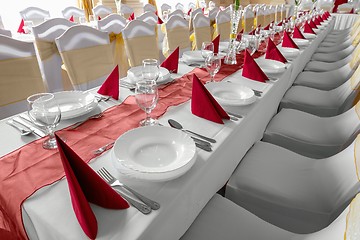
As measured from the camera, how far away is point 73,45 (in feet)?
5.86

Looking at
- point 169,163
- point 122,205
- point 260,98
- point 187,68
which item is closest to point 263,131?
point 260,98

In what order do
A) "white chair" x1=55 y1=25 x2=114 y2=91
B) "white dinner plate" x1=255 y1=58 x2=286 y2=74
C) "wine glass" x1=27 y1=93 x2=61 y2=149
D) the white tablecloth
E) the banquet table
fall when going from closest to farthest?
the banquet table → "wine glass" x1=27 y1=93 x2=61 y2=149 → "white dinner plate" x1=255 y1=58 x2=286 y2=74 → "white chair" x1=55 y1=25 x2=114 y2=91 → the white tablecloth

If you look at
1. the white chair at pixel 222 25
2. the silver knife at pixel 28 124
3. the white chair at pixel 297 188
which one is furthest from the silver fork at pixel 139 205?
the white chair at pixel 222 25

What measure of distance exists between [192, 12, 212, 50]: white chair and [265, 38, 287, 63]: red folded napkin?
1.29 metres

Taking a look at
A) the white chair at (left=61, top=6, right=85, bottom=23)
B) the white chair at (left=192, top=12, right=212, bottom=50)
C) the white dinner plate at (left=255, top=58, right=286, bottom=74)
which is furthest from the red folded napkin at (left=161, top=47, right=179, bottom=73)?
the white chair at (left=61, top=6, right=85, bottom=23)

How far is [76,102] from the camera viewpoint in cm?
115

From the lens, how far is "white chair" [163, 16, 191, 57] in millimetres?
2788

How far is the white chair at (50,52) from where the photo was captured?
2.22 m

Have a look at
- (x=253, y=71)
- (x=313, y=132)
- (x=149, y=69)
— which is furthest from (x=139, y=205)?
(x=313, y=132)

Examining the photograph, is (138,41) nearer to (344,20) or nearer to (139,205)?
(139,205)

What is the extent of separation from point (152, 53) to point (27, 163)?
Answer: 1862mm

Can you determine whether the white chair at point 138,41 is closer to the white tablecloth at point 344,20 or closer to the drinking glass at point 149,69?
the drinking glass at point 149,69

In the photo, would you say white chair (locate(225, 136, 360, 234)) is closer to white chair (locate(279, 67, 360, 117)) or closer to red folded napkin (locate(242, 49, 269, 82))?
red folded napkin (locate(242, 49, 269, 82))

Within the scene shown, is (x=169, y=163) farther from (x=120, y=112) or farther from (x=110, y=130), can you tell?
(x=120, y=112)
